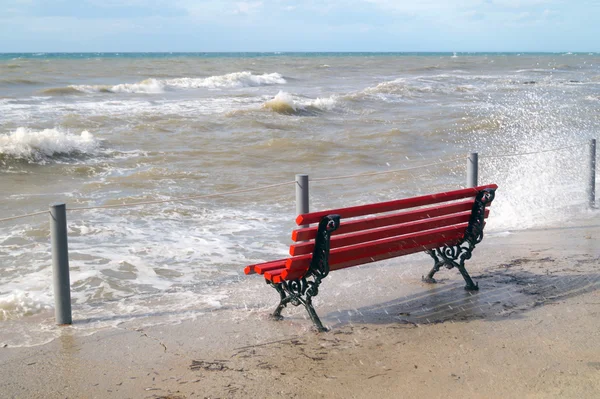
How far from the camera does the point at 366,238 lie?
5.41 metres

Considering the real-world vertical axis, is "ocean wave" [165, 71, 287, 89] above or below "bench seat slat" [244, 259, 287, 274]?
above

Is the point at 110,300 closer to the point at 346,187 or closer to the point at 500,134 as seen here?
the point at 346,187

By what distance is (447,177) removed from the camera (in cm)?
1384

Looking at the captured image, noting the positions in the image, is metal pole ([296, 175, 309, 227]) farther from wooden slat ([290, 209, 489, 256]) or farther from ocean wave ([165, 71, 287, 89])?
ocean wave ([165, 71, 287, 89])

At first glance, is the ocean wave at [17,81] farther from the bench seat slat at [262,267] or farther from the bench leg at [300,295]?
the bench leg at [300,295]

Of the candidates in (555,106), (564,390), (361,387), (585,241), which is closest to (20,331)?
(361,387)

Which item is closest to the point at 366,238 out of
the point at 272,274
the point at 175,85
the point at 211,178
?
the point at 272,274

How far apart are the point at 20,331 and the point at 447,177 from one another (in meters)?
9.98

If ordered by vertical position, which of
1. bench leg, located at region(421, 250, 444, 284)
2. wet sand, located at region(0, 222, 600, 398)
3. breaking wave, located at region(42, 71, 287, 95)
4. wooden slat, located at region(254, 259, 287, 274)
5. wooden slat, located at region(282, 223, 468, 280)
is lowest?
wet sand, located at region(0, 222, 600, 398)

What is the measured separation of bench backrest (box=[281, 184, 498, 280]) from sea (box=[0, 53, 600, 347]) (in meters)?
1.32

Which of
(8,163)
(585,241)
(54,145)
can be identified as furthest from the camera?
(54,145)

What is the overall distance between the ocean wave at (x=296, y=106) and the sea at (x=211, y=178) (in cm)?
9

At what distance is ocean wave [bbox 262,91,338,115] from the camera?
2692cm

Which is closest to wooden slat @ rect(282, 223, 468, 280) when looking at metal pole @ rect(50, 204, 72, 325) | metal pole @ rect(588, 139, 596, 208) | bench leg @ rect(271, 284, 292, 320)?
bench leg @ rect(271, 284, 292, 320)
